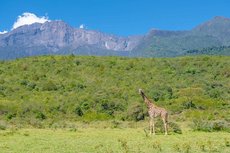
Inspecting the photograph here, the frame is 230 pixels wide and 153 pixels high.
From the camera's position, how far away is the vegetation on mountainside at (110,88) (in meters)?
43.7

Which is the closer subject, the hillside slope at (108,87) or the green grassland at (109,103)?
the green grassland at (109,103)

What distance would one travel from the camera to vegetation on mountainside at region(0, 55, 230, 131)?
143ft

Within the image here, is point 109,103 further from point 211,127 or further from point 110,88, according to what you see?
point 211,127

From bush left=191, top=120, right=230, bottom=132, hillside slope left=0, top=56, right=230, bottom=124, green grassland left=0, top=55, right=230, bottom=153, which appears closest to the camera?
green grassland left=0, top=55, right=230, bottom=153

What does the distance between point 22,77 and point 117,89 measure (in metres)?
16.3

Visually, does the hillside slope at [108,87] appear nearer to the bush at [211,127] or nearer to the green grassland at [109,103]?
the green grassland at [109,103]

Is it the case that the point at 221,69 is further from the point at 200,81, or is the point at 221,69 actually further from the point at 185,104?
the point at 185,104

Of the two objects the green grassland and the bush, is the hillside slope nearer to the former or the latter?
the green grassland

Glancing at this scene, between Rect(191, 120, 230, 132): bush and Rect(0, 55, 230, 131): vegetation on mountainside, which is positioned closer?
Rect(191, 120, 230, 132): bush

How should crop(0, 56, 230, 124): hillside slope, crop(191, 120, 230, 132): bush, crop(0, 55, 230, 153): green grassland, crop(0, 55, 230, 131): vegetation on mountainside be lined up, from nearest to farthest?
crop(0, 55, 230, 153): green grassland → crop(191, 120, 230, 132): bush → crop(0, 55, 230, 131): vegetation on mountainside → crop(0, 56, 230, 124): hillside slope

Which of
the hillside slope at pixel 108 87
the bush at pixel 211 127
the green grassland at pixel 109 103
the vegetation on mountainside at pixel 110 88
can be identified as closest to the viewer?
the green grassland at pixel 109 103

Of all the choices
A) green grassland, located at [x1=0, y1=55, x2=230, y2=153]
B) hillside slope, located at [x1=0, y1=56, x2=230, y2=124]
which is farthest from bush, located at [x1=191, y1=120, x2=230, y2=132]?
hillside slope, located at [x1=0, y1=56, x2=230, y2=124]

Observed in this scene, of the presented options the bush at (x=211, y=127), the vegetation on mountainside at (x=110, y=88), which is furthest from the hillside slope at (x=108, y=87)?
the bush at (x=211, y=127)

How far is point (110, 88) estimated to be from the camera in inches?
2499
